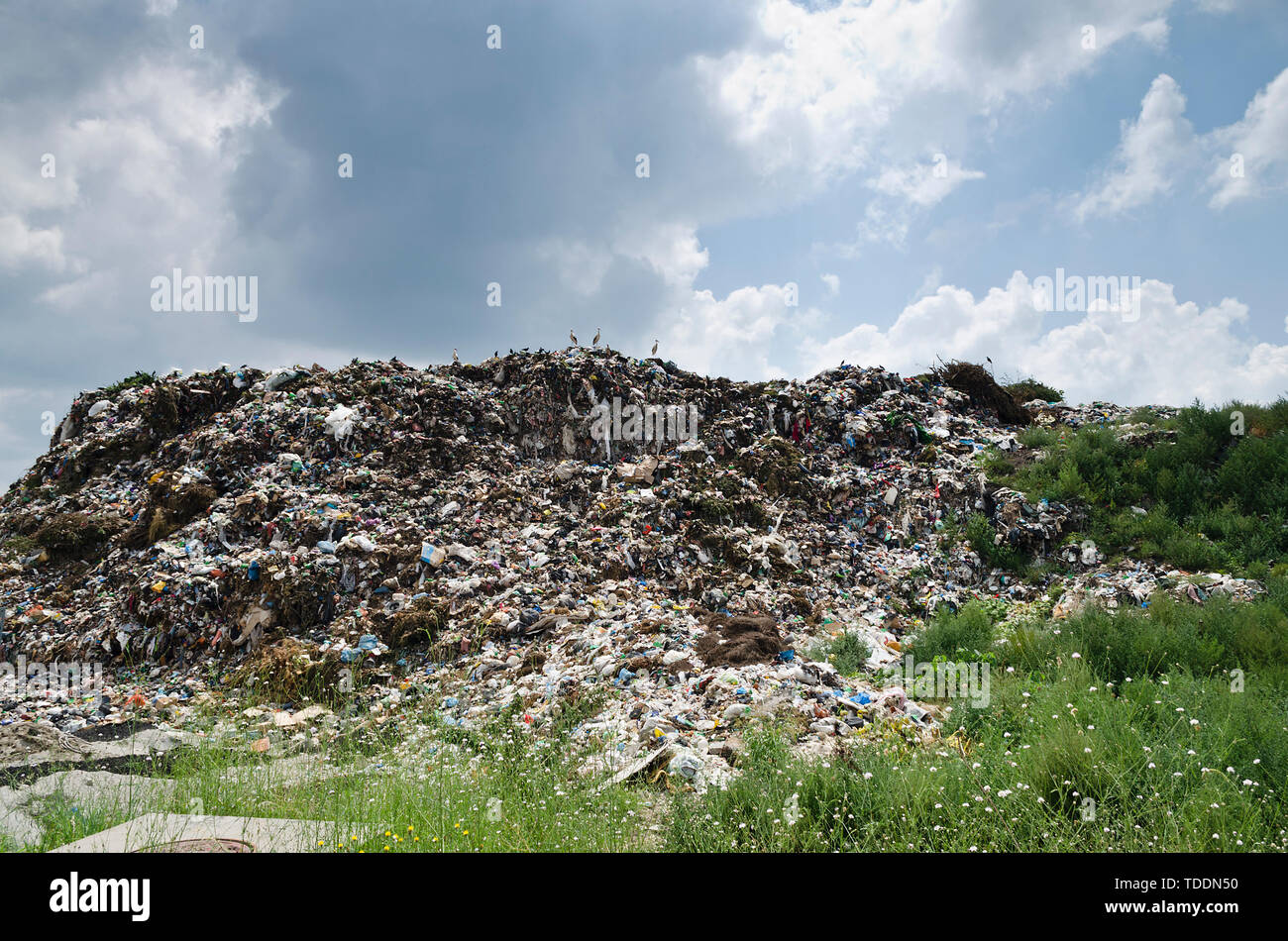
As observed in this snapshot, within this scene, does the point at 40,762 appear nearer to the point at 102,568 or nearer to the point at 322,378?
the point at 102,568

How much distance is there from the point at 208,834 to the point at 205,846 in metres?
0.24

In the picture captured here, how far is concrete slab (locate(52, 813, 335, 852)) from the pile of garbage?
1.93m

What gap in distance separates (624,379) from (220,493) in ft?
22.3

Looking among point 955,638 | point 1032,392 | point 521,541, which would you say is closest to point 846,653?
point 955,638

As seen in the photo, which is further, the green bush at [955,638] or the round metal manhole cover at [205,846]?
the green bush at [955,638]

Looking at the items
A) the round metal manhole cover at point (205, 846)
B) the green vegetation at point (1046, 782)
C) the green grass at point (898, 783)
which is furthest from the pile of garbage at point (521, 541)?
the round metal manhole cover at point (205, 846)

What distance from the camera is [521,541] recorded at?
8766 mm

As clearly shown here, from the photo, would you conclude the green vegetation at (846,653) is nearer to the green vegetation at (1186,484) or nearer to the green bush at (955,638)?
the green bush at (955,638)

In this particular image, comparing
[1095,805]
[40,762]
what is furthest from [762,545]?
[40,762]

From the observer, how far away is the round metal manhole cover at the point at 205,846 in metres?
2.85

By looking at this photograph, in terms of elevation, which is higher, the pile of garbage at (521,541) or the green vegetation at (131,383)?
the green vegetation at (131,383)

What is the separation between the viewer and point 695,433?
11312 millimetres

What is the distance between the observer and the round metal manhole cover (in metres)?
2.85

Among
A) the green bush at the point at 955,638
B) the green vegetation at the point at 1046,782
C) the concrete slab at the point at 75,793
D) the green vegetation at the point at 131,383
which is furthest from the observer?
the green vegetation at the point at 131,383
